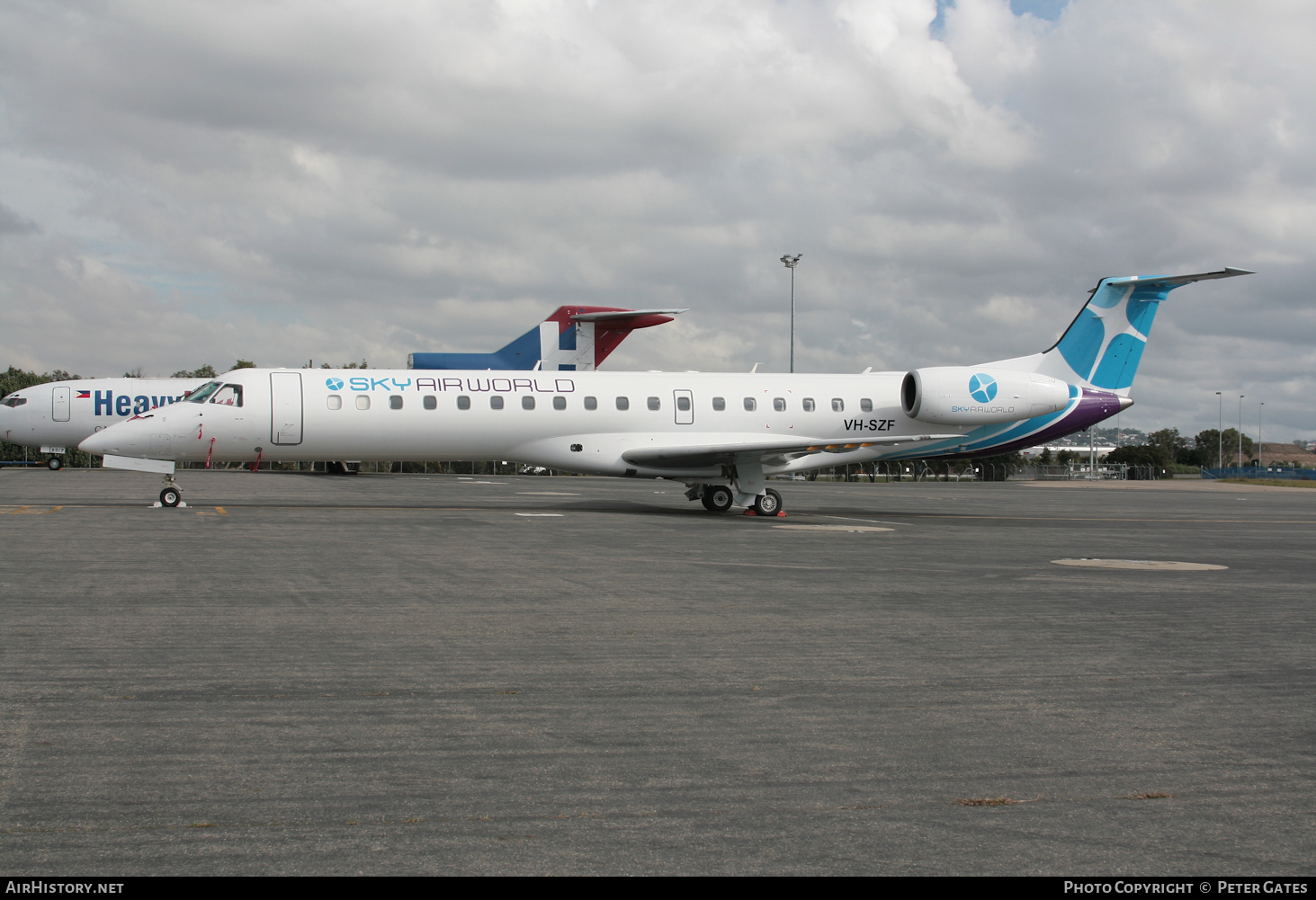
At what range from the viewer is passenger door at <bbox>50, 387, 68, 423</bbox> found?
40500 mm

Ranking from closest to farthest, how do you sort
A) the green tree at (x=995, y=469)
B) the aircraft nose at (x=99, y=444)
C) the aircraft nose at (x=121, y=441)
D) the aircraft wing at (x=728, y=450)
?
the aircraft nose at (x=99, y=444) < the aircraft nose at (x=121, y=441) < the aircraft wing at (x=728, y=450) < the green tree at (x=995, y=469)

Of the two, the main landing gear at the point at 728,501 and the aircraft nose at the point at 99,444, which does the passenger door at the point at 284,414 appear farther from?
the main landing gear at the point at 728,501

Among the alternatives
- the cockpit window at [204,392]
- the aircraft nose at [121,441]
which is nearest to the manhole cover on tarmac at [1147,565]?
the cockpit window at [204,392]

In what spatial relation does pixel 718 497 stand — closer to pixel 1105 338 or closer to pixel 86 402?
pixel 1105 338

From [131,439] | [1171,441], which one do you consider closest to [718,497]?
[131,439]

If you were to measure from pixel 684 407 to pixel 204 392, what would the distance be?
11.1 m

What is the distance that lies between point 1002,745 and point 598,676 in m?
2.70

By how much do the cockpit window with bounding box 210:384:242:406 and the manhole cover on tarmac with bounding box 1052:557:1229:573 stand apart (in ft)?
56.9

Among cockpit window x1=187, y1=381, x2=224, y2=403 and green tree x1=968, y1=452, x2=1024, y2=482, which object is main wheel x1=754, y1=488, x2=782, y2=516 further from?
green tree x1=968, y1=452, x2=1024, y2=482

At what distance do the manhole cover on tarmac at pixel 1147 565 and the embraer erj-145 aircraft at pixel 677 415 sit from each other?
28.2 ft

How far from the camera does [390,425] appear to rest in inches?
910

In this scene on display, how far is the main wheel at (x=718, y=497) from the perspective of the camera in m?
24.8

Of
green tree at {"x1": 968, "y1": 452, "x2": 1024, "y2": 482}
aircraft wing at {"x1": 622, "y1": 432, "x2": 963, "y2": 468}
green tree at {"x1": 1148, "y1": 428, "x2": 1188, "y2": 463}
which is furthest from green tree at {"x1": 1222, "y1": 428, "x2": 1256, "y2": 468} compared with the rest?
aircraft wing at {"x1": 622, "y1": 432, "x2": 963, "y2": 468}

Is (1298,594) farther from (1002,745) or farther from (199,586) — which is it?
(199,586)
